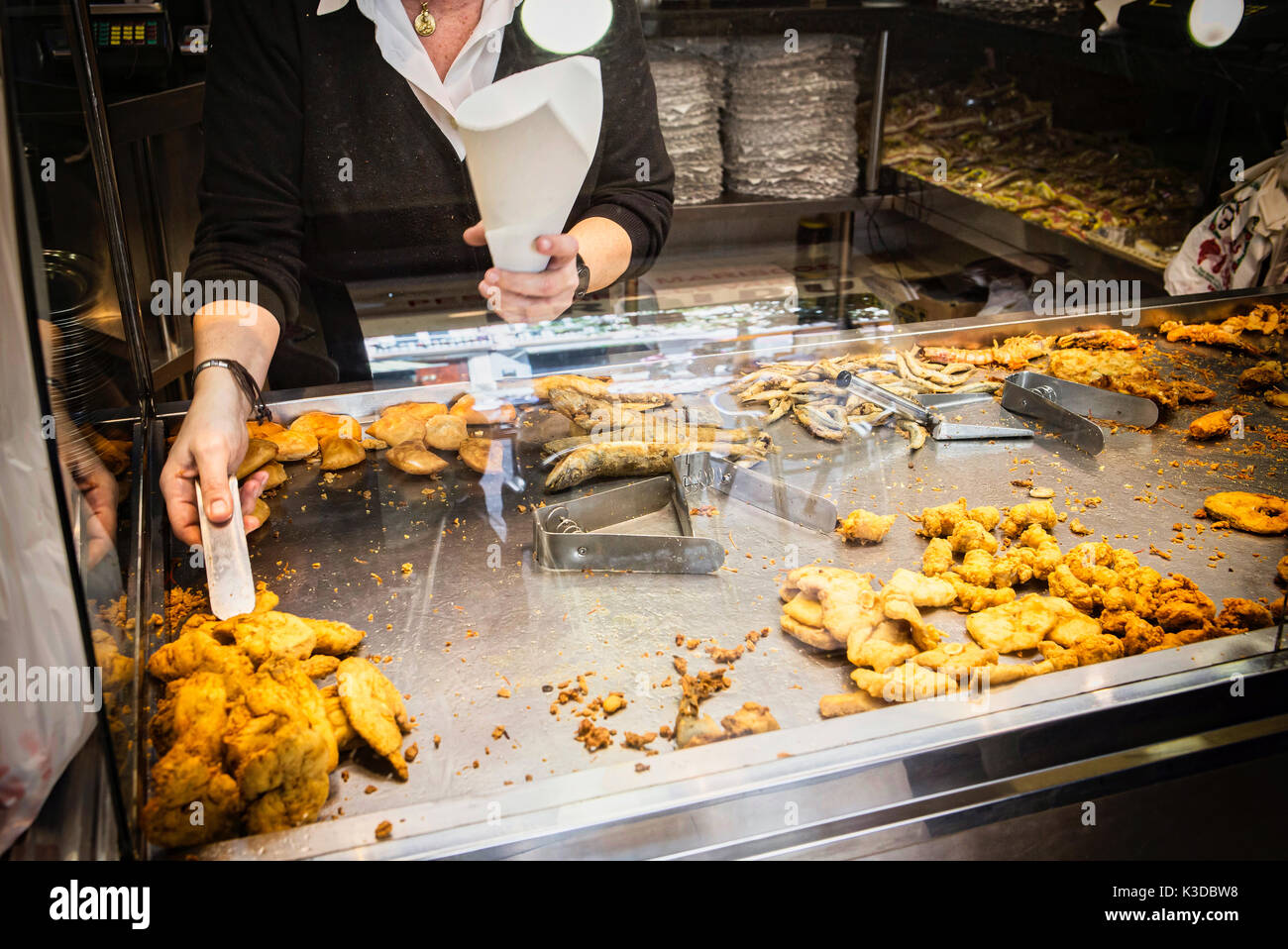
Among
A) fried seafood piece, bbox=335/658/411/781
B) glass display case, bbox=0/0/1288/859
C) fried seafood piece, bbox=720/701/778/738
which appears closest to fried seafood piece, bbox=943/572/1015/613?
glass display case, bbox=0/0/1288/859

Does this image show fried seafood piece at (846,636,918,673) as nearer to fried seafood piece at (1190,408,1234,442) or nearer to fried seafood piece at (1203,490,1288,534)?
fried seafood piece at (1203,490,1288,534)

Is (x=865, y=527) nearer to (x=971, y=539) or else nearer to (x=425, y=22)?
(x=971, y=539)

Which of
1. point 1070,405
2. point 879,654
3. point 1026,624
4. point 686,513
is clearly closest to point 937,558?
point 1026,624

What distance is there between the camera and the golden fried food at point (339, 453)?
162 centimetres

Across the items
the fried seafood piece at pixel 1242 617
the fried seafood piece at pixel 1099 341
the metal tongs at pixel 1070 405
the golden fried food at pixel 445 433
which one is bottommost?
the fried seafood piece at pixel 1242 617

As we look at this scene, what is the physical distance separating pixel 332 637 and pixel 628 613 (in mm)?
401

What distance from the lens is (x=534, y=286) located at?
1349 mm

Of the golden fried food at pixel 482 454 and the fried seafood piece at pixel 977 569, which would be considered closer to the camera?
the fried seafood piece at pixel 977 569

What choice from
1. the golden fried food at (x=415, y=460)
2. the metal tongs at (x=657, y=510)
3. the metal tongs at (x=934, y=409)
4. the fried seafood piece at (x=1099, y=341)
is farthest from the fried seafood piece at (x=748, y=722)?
the fried seafood piece at (x=1099, y=341)

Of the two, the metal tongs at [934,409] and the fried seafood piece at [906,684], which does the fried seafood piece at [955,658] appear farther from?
the metal tongs at [934,409]

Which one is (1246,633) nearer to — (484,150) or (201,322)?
Result: (484,150)

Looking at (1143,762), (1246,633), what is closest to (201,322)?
(1143,762)

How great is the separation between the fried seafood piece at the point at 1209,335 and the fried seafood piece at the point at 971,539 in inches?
46.0
